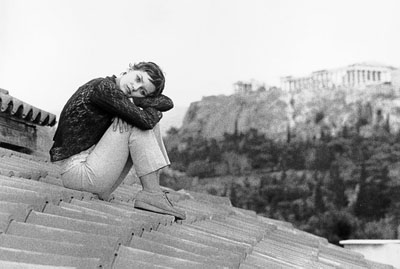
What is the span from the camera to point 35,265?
5.52 feet

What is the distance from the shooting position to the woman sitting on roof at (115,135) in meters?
3.27

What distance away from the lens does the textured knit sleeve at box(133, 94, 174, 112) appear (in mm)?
3350

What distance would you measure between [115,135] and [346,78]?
208 feet

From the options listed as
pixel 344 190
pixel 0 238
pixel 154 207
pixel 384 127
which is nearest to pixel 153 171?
pixel 154 207

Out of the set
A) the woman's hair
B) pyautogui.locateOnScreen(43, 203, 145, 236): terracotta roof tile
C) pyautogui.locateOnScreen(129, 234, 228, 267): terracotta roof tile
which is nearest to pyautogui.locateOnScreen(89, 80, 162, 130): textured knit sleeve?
the woman's hair

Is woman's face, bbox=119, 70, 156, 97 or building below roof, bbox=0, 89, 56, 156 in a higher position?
woman's face, bbox=119, 70, 156, 97

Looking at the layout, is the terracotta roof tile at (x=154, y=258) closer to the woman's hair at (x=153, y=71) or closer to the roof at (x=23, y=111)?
the woman's hair at (x=153, y=71)

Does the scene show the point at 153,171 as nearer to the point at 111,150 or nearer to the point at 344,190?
the point at 111,150

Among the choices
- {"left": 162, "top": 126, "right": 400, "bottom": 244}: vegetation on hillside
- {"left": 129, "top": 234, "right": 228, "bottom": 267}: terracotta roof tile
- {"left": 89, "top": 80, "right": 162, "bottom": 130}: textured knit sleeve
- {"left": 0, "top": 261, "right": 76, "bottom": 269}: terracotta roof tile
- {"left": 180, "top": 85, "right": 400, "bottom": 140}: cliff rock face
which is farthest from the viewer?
{"left": 180, "top": 85, "right": 400, "bottom": 140}: cliff rock face

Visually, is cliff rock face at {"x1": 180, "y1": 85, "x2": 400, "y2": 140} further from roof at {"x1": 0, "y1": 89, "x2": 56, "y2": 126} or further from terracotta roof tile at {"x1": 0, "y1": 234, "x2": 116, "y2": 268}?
terracotta roof tile at {"x1": 0, "y1": 234, "x2": 116, "y2": 268}

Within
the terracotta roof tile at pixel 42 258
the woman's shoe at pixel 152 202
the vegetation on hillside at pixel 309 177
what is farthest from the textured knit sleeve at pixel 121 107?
the vegetation on hillside at pixel 309 177

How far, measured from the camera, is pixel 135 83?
337cm

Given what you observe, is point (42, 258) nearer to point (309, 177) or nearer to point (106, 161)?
point (106, 161)

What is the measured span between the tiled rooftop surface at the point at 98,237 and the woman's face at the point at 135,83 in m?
0.49
